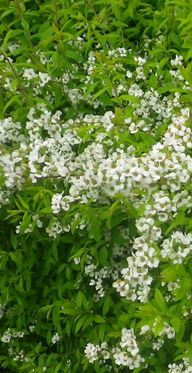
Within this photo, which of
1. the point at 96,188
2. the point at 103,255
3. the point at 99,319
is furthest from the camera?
the point at 99,319

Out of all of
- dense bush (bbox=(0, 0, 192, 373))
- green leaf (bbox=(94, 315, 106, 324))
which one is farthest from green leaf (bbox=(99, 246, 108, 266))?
green leaf (bbox=(94, 315, 106, 324))

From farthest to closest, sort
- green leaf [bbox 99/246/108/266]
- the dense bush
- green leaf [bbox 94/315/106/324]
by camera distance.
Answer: green leaf [bbox 94/315/106/324]
green leaf [bbox 99/246/108/266]
the dense bush

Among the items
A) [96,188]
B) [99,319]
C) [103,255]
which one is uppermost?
[96,188]

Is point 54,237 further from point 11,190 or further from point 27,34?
point 27,34

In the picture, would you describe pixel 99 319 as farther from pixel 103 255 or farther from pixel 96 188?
pixel 96 188

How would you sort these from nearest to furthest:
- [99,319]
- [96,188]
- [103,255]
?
[96,188], [103,255], [99,319]

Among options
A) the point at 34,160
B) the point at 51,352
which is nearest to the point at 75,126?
the point at 34,160

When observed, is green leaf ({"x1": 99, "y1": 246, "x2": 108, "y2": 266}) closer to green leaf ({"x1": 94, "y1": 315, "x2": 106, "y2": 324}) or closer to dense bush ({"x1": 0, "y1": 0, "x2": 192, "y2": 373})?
dense bush ({"x1": 0, "y1": 0, "x2": 192, "y2": 373})

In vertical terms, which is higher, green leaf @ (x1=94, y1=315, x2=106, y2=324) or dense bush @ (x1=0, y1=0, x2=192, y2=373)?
dense bush @ (x1=0, y1=0, x2=192, y2=373)

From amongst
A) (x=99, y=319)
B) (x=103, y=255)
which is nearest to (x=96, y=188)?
(x=103, y=255)
